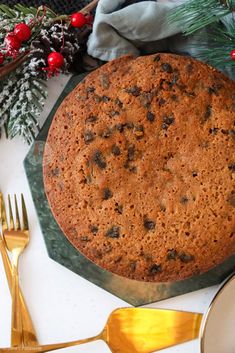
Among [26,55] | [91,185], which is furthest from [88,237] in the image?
[26,55]

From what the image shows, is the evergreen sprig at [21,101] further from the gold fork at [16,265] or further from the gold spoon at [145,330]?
the gold spoon at [145,330]

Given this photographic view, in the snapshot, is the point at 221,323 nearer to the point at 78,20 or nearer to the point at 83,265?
the point at 83,265

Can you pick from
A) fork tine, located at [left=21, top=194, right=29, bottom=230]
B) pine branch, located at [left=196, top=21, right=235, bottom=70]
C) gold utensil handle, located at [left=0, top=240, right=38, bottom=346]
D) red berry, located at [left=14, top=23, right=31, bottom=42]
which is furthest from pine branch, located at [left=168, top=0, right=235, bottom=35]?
gold utensil handle, located at [left=0, top=240, right=38, bottom=346]

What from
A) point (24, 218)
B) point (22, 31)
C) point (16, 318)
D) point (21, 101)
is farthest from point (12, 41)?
point (16, 318)

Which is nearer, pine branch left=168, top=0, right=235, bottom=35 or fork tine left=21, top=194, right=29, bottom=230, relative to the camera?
pine branch left=168, top=0, right=235, bottom=35

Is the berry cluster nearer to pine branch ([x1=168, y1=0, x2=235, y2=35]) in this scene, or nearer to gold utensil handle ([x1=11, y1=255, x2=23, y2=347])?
pine branch ([x1=168, y1=0, x2=235, y2=35])

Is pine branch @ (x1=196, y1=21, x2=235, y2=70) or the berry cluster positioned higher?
the berry cluster

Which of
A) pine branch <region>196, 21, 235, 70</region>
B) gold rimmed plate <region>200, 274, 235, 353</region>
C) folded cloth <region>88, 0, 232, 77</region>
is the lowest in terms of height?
gold rimmed plate <region>200, 274, 235, 353</region>

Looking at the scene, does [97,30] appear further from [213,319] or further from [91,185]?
[213,319]
